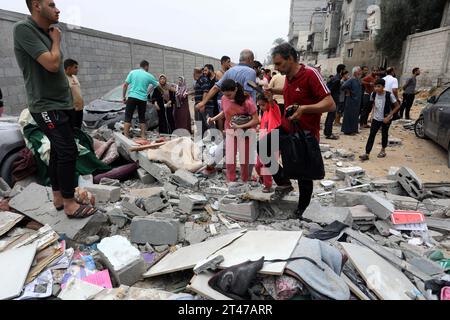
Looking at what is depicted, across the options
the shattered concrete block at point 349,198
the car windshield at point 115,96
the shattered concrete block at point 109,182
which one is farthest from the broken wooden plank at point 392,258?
the car windshield at point 115,96

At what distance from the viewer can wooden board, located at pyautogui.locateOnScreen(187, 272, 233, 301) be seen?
6.21 feet

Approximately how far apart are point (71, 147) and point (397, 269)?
2.82 metres

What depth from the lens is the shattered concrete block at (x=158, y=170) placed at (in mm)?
4574

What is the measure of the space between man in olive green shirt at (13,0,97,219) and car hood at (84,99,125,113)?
18.2 feet

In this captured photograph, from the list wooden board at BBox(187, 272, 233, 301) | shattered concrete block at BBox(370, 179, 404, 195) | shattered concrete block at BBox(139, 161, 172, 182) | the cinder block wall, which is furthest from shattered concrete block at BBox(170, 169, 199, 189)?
the cinder block wall

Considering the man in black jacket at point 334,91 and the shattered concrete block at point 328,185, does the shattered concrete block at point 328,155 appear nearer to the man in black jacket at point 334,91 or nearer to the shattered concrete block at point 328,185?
the man in black jacket at point 334,91

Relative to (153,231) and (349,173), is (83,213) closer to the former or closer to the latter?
(153,231)

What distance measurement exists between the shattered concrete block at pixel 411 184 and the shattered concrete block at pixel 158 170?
10.9ft

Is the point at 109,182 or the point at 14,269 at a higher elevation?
the point at 14,269

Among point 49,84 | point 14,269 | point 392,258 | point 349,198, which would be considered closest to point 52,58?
point 49,84

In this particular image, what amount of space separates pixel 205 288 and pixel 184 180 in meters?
2.58

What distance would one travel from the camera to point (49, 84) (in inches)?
101
